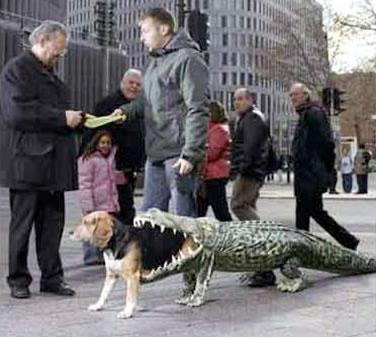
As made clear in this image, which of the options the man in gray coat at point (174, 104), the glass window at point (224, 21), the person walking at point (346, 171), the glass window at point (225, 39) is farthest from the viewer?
the glass window at point (225, 39)

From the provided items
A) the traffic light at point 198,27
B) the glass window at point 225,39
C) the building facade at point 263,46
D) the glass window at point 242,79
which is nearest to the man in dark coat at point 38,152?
the building facade at point 263,46

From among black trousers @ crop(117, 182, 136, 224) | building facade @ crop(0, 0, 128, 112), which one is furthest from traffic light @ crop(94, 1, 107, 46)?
black trousers @ crop(117, 182, 136, 224)

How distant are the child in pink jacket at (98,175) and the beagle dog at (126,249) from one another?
2.58 m

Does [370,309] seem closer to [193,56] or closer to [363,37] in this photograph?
[193,56]

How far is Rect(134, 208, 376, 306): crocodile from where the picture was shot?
7000mm

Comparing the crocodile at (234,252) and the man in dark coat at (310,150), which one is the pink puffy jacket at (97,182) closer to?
the man in dark coat at (310,150)

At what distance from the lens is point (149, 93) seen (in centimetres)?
746

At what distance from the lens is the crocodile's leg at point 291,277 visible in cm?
787

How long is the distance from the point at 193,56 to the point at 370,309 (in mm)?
2231

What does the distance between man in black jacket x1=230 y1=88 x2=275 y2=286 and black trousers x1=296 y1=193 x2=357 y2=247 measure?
691 mm

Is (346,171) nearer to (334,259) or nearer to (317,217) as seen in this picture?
(317,217)

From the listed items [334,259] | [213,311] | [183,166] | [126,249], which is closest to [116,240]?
[126,249]

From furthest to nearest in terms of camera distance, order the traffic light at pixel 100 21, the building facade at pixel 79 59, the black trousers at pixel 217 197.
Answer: the traffic light at pixel 100 21 < the building facade at pixel 79 59 < the black trousers at pixel 217 197

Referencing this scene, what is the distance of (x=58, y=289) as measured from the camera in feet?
25.1
